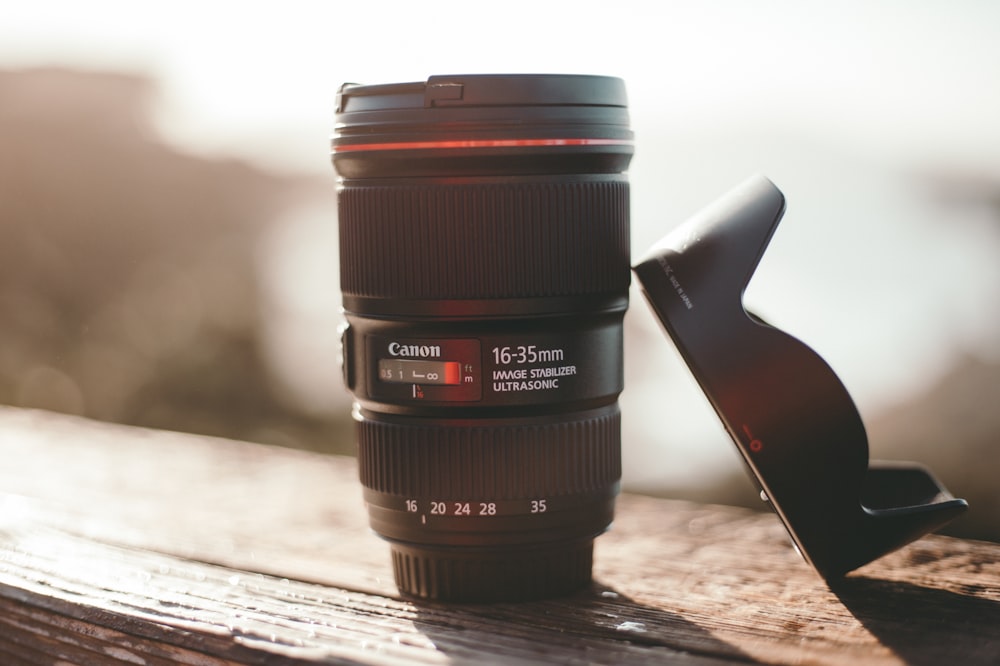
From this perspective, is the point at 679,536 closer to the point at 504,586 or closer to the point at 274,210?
the point at 504,586

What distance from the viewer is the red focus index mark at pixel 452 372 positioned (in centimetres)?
153

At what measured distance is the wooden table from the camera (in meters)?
1.39

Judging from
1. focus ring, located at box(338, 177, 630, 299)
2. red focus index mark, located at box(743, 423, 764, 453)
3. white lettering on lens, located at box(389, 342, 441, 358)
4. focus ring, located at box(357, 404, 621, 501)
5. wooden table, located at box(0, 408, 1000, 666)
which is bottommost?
wooden table, located at box(0, 408, 1000, 666)

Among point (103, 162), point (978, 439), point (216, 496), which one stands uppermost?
point (103, 162)

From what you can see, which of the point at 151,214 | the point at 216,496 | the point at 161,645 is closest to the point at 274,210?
the point at 151,214

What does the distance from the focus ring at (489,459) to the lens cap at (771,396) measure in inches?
8.4

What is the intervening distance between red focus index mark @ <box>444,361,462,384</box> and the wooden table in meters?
0.28

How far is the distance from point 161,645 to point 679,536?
767mm

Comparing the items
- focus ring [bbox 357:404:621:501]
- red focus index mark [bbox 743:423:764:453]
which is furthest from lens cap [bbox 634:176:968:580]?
focus ring [bbox 357:404:621:501]

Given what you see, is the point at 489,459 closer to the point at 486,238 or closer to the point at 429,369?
the point at 429,369

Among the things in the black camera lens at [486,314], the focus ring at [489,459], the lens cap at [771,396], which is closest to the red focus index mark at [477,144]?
the black camera lens at [486,314]

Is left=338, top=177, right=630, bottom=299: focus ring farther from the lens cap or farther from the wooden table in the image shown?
the wooden table

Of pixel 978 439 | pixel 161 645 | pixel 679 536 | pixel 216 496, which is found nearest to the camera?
pixel 161 645

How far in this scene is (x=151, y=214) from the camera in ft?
14.6
